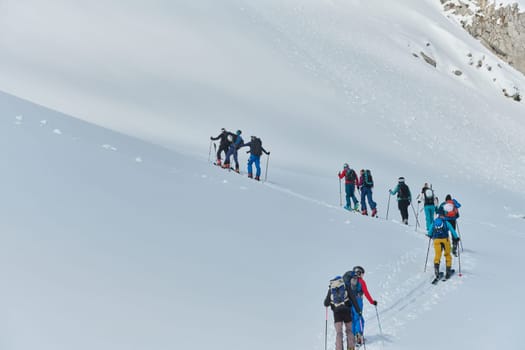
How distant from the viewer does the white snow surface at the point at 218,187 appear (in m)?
8.02

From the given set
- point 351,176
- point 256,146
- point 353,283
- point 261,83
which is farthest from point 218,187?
point 261,83

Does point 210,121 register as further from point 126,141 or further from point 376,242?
point 376,242

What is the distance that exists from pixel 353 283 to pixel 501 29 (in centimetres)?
6511

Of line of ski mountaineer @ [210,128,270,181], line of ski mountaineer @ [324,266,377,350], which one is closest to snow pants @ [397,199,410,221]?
line of ski mountaineer @ [210,128,270,181]

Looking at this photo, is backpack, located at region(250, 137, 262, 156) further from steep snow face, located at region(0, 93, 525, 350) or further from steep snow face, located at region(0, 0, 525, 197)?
steep snow face, located at region(0, 0, 525, 197)

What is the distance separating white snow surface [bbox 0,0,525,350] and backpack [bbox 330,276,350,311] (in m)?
0.63

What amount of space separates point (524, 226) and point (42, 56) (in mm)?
20974

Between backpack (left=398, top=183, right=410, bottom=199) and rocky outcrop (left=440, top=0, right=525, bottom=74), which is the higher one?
rocky outcrop (left=440, top=0, right=525, bottom=74)

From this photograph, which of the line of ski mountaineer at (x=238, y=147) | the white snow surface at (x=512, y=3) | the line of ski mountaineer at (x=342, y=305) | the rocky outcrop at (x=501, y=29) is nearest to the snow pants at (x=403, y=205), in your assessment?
the line of ski mountaineer at (x=238, y=147)

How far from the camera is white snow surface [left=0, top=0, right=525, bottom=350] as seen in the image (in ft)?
26.3

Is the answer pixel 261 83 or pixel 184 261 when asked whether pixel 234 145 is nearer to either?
pixel 184 261

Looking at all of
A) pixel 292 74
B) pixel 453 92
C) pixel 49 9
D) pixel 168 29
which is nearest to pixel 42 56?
pixel 49 9

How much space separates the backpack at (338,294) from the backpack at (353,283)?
0.57 ft

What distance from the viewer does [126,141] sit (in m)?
15.6
